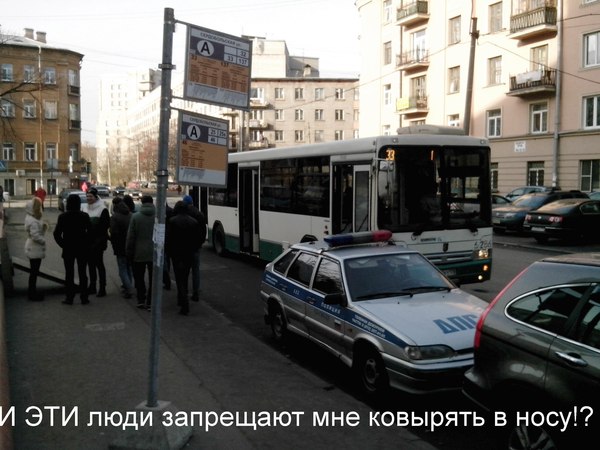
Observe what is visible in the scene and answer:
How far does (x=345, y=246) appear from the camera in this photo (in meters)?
7.87

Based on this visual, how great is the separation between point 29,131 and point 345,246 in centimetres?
6622

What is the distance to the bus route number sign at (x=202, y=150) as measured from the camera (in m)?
4.86

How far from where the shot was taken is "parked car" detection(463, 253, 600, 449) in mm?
3686

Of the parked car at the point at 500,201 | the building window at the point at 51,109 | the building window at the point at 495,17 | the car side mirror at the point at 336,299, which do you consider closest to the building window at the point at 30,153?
the building window at the point at 51,109

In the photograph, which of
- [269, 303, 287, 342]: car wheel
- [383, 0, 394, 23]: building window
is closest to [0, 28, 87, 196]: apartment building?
[383, 0, 394, 23]: building window

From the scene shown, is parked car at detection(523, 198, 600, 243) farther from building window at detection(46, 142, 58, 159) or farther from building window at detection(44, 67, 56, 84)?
building window at detection(44, 67, 56, 84)

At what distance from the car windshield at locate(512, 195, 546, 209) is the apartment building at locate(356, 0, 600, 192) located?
12.7ft

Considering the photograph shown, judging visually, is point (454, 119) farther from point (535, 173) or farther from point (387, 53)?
point (387, 53)

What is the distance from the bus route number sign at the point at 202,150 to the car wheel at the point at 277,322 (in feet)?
11.9

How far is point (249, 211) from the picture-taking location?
16219 mm

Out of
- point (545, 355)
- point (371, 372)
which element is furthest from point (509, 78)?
point (545, 355)

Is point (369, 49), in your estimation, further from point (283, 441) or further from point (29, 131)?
point (283, 441)

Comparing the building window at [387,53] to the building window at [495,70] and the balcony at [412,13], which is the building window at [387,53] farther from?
the building window at [495,70]

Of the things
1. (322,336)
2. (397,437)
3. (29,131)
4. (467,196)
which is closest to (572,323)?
(397,437)
